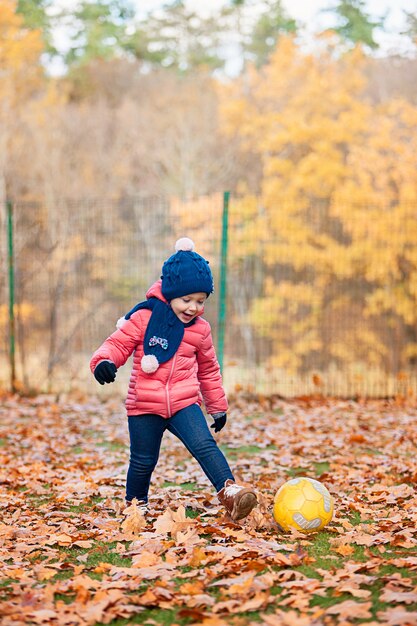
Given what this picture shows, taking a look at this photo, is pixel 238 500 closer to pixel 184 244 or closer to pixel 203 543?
pixel 203 543

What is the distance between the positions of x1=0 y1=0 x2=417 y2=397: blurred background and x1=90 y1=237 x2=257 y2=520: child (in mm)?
5399

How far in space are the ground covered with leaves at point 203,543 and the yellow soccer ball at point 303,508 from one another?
3.3 inches

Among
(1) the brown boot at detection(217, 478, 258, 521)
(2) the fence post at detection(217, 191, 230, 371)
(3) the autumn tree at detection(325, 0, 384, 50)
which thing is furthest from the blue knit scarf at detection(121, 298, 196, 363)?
(3) the autumn tree at detection(325, 0, 384, 50)

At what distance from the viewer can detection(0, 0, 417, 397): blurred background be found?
38.2ft

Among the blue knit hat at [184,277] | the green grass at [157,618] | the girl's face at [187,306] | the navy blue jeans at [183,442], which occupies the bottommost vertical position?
the green grass at [157,618]

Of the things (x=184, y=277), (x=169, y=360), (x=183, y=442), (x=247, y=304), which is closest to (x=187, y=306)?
(x=184, y=277)

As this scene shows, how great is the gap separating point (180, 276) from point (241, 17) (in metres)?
35.5

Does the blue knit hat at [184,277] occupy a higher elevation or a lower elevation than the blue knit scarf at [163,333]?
higher

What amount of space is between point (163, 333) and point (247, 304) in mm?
8241

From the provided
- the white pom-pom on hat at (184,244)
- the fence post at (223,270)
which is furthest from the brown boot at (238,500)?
the fence post at (223,270)

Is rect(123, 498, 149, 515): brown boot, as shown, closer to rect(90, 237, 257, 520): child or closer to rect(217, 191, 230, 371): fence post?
rect(90, 237, 257, 520): child

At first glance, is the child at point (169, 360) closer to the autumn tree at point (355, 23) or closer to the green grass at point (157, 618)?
the green grass at point (157, 618)

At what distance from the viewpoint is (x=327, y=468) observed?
22.0ft

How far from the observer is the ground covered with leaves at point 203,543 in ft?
10.9
